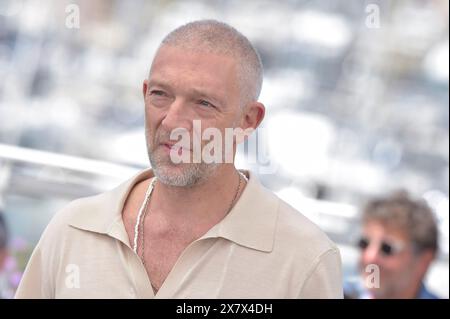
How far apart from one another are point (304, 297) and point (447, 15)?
270 cm

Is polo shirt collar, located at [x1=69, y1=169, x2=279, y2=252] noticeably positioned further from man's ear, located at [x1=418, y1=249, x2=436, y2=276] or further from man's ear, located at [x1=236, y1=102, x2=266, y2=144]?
man's ear, located at [x1=418, y1=249, x2=436, y2=276]

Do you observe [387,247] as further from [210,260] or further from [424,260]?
[210,260]

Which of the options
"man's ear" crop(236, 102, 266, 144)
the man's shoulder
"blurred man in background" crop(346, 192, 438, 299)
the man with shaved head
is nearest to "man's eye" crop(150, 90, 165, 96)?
the man with shaved head

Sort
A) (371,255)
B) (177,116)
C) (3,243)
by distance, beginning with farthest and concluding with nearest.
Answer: (3,243) < (371,255) < (177,116)

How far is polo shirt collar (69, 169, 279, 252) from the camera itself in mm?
1123

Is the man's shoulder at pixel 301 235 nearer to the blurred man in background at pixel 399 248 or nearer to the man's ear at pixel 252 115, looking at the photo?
the man's ear at pixel 252 115

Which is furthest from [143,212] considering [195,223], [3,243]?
[3,243]

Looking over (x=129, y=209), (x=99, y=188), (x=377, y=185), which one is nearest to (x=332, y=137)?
(x=377, y=185)

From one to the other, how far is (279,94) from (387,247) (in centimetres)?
126

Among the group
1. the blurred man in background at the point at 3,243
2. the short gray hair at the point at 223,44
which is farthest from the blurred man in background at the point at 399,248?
the short gray hair at the point at 223,44

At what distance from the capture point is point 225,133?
114cm

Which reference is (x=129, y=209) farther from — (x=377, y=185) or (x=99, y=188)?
(x=377, y=185)

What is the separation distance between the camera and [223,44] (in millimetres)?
1099

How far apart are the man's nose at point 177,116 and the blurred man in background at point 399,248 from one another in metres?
1.41
